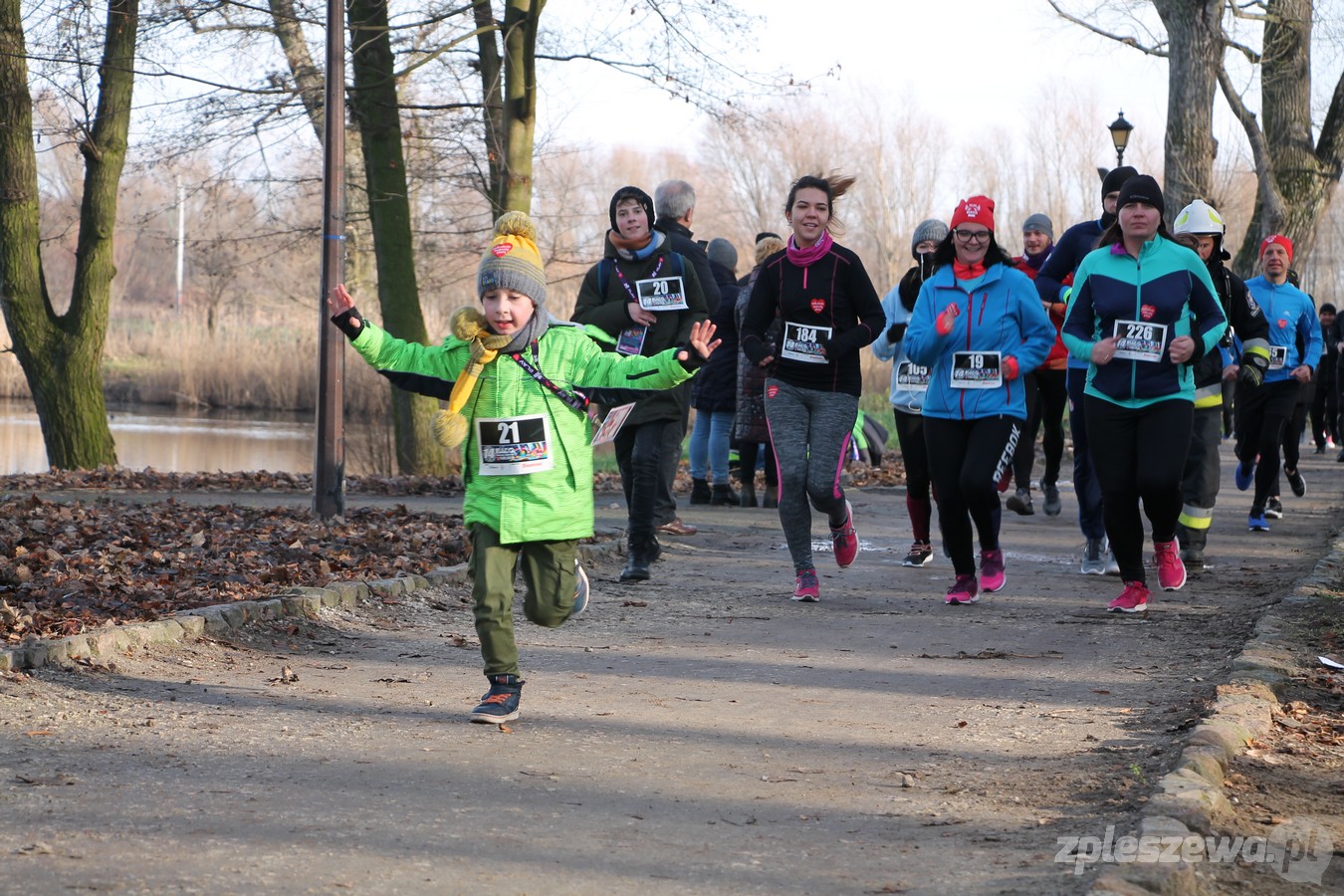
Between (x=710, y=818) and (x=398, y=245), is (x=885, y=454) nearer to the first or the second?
(x=398, y=245)

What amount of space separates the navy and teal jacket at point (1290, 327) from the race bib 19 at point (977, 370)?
4504 millimetres

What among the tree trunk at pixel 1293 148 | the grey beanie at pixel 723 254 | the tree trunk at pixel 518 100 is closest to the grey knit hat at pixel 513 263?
the grey beanie at pixel 723 254

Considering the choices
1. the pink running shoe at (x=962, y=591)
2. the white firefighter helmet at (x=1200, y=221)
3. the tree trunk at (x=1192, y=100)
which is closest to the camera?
→ the pink running shoe at (x=962, y=591)

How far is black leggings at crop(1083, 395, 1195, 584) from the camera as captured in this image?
7.62 meters

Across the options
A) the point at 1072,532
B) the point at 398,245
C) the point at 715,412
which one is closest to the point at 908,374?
the point at 1072,532

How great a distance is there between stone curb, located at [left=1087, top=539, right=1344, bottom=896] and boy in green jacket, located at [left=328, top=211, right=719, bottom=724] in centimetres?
209

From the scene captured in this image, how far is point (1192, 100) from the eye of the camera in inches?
807

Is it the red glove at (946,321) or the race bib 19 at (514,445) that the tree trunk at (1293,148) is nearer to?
the red glove at (946,321)

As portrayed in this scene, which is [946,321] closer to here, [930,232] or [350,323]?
[930,232]

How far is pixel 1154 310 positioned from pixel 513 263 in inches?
140

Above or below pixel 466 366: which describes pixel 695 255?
above

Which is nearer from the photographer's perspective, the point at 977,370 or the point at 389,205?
the point at 977,370

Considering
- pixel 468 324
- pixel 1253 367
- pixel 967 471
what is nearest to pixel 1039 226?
pixel 1253 367

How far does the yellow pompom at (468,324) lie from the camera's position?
5.50m
